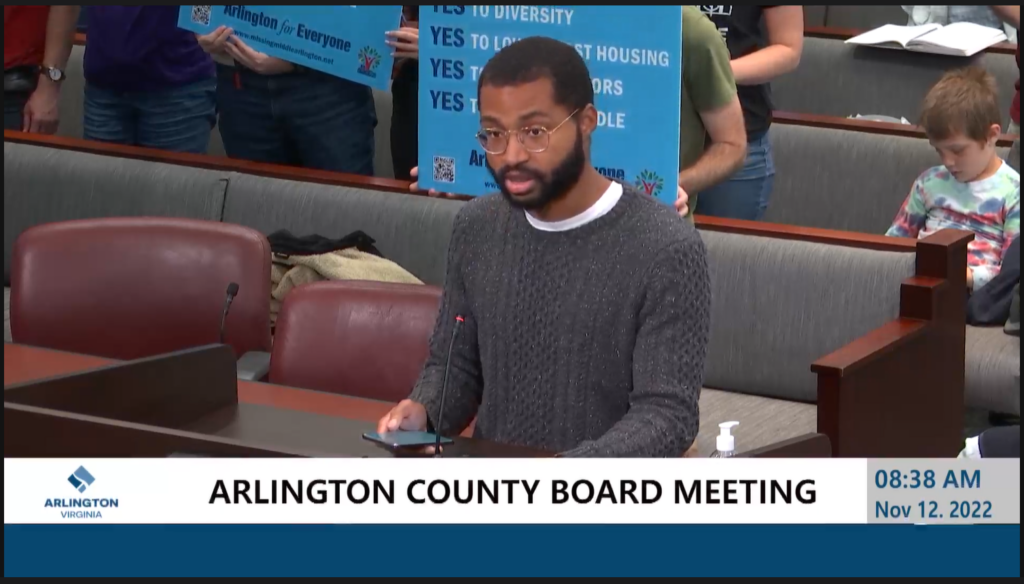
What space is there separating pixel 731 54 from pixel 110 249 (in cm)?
171

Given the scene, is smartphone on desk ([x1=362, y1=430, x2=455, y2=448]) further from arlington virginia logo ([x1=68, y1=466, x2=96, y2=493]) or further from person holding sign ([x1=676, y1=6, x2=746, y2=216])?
person holding sign ([x1=676, y1=6, x2=746, y2=216])

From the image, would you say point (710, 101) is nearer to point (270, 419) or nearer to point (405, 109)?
point (270, 419)

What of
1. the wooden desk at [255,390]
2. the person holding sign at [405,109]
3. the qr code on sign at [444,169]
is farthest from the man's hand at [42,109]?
the wooden desk at [255,390]

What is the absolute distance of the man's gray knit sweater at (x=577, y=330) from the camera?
Answer: 2.17 metres

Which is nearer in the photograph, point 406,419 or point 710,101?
point 406,419

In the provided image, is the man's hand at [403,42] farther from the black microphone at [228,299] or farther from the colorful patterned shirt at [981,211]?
the colorful patterned shirt at [981,211]

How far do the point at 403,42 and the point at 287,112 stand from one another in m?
0.47

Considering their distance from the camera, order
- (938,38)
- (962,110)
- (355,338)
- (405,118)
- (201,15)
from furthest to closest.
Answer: (938,38), (405,118), (201,15), (962,110), (355,338)

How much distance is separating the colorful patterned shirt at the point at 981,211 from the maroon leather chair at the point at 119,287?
185 cm

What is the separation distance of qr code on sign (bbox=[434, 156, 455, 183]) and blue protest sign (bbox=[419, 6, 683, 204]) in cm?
6

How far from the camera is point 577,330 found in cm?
227

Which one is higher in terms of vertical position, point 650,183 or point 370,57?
point 370,57

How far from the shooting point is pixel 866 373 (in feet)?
10.7

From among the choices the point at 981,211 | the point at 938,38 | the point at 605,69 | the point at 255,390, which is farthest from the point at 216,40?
the point at 938,38
